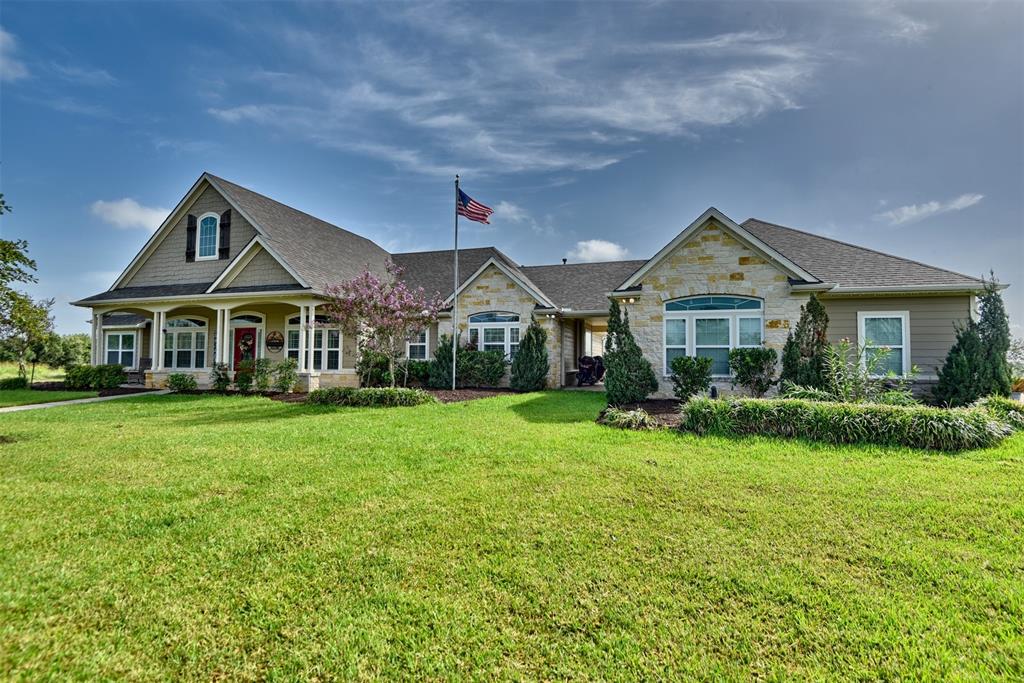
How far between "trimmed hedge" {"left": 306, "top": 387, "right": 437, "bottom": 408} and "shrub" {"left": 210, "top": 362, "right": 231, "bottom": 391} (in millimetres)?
5747

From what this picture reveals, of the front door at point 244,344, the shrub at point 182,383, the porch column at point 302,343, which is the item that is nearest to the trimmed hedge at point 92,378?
the shrub at point 182,383

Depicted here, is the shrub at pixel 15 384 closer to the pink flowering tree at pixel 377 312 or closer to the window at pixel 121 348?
the window at pixel 121 348

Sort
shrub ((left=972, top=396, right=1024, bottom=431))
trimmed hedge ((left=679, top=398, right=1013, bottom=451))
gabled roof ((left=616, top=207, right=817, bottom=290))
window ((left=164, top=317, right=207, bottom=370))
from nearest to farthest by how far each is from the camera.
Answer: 1. trimmed hedge ((left=679, top=398, right=1013, bottom=451))
2. shrub ((left=972, top=396, right=1024, bottom=431))
3. gabled roof ((left=616, top=207, right=817, bottom=290))
4. window ((left=164, top=317, right=207, bottom=370))

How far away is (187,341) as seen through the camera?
20.8m

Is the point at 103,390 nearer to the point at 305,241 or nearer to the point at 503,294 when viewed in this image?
the point at 305,241

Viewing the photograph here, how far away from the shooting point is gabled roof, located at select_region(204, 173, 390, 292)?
17.8 metres

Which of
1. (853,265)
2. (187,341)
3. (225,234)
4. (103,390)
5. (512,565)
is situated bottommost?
(512,565)

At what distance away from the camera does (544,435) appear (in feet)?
26.5

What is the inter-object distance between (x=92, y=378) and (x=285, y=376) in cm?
846

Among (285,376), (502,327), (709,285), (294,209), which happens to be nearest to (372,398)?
(285,376)

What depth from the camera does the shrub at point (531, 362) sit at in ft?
54.5

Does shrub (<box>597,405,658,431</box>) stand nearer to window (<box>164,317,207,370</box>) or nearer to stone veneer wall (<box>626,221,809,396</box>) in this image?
stone veneer wall (<box>626,221,809,396</box>)

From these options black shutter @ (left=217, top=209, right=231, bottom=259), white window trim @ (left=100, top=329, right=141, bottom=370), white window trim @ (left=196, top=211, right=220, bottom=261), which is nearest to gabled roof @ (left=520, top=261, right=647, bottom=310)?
black shutter @ (left=217, top=209, right=231, bottom=259)

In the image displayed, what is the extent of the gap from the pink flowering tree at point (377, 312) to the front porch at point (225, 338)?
3815mm
